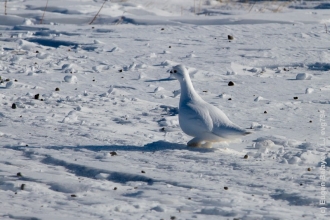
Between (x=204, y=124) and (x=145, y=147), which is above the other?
(x=204, y=124)

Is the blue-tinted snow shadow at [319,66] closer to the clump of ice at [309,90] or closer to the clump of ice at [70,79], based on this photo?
the clump of ice at [309,90]

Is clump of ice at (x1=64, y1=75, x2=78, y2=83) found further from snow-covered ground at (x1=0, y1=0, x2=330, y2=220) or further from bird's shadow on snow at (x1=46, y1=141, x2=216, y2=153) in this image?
bird's shadow on snow at (x1=46, y1=141, x2=216, y2=153)

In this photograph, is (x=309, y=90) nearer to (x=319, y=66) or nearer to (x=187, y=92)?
(x=319, y=66)

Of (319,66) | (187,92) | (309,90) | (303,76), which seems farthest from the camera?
(319,66)

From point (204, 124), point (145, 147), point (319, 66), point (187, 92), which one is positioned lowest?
point (145, 147)

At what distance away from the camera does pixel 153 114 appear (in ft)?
19.3

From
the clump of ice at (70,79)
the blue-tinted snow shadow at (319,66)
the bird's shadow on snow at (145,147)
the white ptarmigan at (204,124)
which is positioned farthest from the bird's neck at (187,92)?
the blue-tinted snow shadow at (319,66)

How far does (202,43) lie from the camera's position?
28.2 ft

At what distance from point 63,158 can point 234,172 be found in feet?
3.70

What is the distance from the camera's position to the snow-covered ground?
12.8 feet

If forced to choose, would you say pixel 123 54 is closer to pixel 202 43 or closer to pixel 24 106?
pixel 202 43

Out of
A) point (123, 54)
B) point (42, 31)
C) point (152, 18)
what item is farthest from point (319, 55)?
point (42, 31)

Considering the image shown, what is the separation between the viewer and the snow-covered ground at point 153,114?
3.90 meters

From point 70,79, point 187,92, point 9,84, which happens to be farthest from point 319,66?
point 9,84
